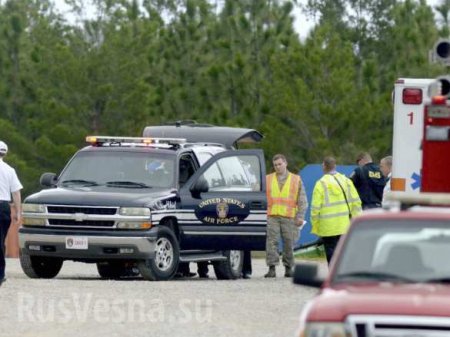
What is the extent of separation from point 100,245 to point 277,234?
3324 mm

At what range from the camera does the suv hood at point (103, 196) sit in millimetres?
20812

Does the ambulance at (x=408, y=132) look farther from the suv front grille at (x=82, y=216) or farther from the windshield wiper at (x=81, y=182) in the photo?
the windshield wiper at (x=81, y=182)

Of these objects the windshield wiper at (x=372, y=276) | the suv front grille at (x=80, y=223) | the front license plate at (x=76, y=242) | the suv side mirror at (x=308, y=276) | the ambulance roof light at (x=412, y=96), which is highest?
the ambulance roof light at (x=412, y=96)

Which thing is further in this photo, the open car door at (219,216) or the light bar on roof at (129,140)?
the light bar on roof at (129,140)

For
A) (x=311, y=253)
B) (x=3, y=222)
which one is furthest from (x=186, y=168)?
(x=311, y=253)

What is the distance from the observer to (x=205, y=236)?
71.2 feet

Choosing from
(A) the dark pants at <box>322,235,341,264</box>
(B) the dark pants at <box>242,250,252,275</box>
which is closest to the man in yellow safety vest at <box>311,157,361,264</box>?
(A) the dark pants at <box>322,235,341,264</box>

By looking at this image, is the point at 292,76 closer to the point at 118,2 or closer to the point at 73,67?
the point at 73,67

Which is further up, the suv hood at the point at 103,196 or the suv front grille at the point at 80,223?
the suv hood at the point at 103,196

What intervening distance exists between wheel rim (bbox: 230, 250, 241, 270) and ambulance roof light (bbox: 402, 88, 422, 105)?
5.86 m

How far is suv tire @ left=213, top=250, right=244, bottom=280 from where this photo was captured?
23.2m

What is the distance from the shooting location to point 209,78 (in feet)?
166

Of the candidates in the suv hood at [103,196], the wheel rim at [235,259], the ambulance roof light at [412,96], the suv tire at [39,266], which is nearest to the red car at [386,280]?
the ambulance roof light at [412,96]

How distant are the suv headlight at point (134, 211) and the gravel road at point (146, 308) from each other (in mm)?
1000
